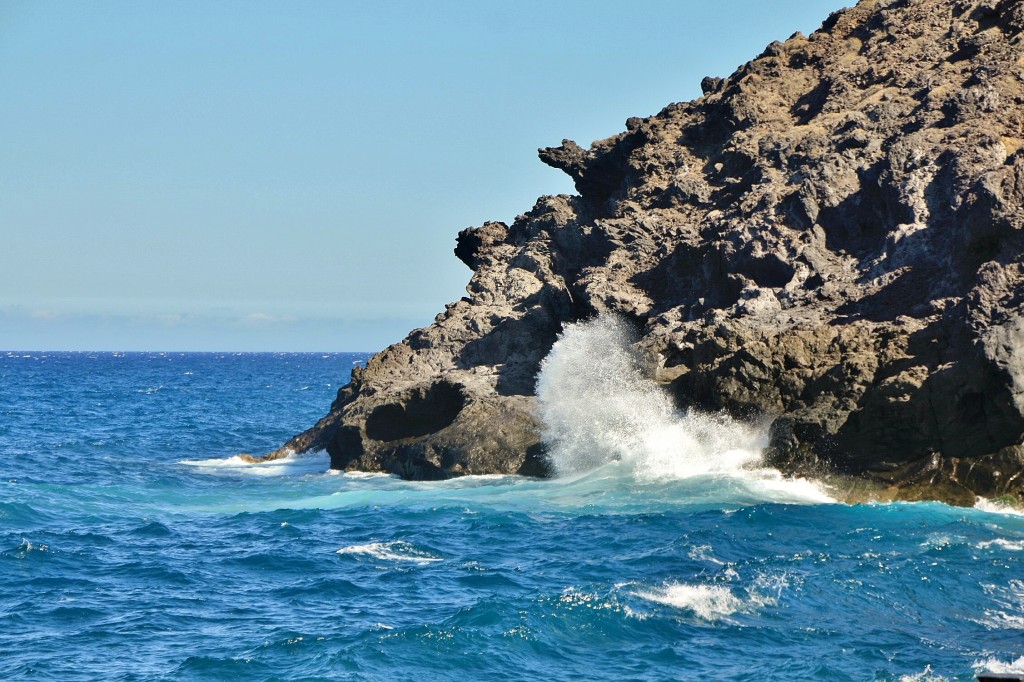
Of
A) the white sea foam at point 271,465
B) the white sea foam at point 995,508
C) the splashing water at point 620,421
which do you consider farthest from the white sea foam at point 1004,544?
the white sea foam at point 271,465

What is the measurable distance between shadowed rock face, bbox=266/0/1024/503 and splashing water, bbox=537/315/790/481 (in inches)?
24.5

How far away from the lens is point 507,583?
20.6m

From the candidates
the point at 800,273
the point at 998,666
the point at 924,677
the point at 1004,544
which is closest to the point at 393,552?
the point at 924,677

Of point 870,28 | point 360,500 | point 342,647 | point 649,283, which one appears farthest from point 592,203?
point 342,647

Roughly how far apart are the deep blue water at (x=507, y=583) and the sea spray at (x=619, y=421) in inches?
31.6

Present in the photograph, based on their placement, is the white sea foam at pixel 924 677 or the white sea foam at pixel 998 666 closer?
the white sea foam at pixel 924 677

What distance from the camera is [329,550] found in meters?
23.8

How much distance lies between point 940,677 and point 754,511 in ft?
32.1

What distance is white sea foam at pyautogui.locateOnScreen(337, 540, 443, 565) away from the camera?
22.8 meters

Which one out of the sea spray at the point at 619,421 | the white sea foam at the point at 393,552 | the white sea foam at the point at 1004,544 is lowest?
the white sea foam at the point at 393,552

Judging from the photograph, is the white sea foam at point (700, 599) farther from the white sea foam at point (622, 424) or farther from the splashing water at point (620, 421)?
the splashing water at point (620, 421)

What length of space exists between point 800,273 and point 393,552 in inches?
591

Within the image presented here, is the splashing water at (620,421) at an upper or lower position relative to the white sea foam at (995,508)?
upper

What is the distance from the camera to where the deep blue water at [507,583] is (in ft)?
53.9
